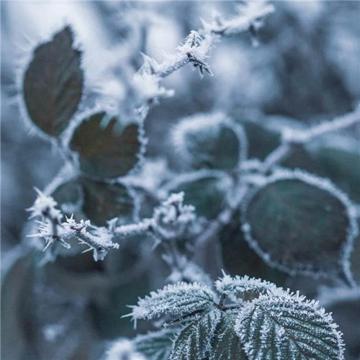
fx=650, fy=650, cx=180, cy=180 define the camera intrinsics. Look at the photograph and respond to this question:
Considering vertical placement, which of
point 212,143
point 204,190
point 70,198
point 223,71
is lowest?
point 70,198

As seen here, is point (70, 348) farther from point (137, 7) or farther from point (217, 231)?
point (137, 7)

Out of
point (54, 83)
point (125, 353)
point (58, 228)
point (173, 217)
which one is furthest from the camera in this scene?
point (54, 83)

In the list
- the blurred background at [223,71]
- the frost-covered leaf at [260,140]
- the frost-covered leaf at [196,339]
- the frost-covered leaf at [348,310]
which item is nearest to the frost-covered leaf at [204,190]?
the frost-covered leaf at [260,140]

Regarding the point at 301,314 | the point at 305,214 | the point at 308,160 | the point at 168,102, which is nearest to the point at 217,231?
the point at 305,214

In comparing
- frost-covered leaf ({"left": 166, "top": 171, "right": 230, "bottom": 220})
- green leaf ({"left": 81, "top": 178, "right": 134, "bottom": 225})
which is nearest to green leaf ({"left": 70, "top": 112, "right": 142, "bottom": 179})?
green leaf ({"left": 81, "top": 178, "right": 134, "bottom": 225})

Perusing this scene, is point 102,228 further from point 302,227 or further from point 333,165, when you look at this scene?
point 333,165

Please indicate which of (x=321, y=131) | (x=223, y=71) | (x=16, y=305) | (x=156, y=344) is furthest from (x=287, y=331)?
(x=223, y=71)

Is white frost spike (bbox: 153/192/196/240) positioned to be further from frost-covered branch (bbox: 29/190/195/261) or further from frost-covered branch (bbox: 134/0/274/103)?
frost-covered branch (bbox: 134/0/274/103)
